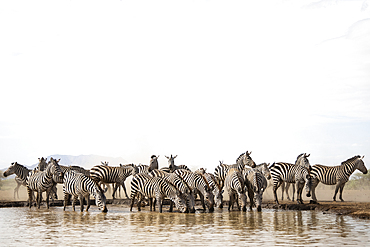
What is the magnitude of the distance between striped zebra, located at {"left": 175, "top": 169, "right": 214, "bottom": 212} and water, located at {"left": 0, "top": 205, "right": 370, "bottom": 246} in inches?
127

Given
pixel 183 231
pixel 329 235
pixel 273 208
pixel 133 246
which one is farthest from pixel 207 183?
pixel 133 246

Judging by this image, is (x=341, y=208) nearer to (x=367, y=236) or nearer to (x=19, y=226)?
(x=367, y=236)

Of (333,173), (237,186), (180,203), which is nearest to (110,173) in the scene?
(180,203)

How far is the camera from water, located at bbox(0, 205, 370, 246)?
9.00 meters

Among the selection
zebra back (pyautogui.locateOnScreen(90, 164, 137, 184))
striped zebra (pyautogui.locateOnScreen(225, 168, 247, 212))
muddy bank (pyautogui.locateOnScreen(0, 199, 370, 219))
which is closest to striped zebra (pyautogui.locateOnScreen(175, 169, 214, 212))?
striped zebra (pyautogui.locateOnScreen(225, 168, 247, 212))

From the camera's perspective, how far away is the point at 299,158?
22.8 metres

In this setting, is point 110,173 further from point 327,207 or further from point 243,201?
point 327,207

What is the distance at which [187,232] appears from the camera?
10.6 meters

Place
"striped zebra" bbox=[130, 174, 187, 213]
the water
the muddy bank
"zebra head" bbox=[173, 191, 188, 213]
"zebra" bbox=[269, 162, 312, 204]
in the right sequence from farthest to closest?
"zebra" bbox=[269, 162, 312, 204], "striped zebra" bbox=[130, 174, 187, 213], "zebra head" bbox=[173, 191, 188, 213], the muddy bank, the water

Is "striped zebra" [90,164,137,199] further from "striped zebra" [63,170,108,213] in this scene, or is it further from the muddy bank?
"striped zebra" [63,170,108,213]

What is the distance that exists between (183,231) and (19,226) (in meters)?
4.89

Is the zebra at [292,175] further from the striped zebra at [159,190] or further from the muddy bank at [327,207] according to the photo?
the striped zebra at [159,190]

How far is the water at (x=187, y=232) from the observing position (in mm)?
9000

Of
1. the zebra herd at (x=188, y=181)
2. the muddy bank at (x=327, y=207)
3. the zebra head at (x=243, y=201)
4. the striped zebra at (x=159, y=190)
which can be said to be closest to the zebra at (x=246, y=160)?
the zebra herd at (x=188, y=181)
